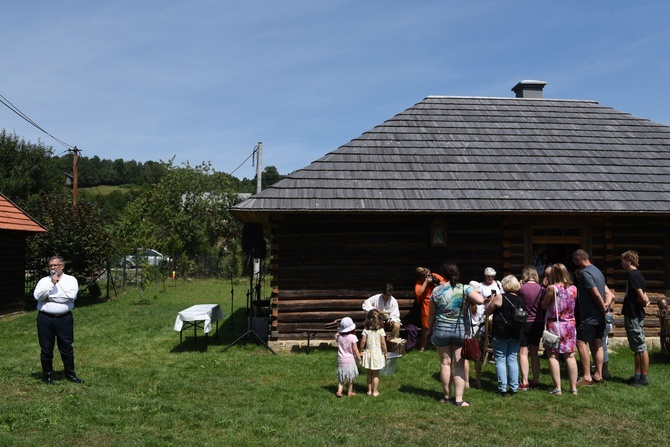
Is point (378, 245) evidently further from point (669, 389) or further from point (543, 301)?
point (669, 389)

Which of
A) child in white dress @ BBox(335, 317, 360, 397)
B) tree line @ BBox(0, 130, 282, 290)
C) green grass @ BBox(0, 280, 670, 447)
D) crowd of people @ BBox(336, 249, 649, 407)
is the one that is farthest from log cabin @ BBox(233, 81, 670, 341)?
tree line @ BBox(0, 130, 282, 290)

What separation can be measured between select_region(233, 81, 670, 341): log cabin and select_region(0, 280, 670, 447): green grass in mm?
1384

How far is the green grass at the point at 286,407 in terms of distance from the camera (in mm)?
5047

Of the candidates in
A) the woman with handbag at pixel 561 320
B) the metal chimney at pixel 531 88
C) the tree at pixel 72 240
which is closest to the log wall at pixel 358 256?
the woman with handbag at pixel 561 320

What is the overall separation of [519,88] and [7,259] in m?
14.8

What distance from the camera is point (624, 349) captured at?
31.0 ft

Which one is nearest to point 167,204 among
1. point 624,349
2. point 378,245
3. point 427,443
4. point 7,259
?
point 7,259

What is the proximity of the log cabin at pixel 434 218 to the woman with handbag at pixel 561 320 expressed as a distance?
311 cm

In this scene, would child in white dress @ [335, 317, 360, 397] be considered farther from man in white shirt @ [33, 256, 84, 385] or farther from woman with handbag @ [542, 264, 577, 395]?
man in white shirt @ [33, 256, 84, 385]

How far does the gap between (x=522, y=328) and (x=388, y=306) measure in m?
2.90

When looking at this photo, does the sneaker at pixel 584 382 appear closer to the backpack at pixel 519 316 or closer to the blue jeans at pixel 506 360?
the blue jeans at pixel 506 360

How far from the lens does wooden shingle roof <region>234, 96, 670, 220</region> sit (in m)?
9.57

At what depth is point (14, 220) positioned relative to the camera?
15.5 metres

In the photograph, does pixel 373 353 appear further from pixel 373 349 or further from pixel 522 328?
pixel 522 328
